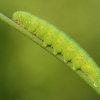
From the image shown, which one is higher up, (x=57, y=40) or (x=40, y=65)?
(x=40, y=65)

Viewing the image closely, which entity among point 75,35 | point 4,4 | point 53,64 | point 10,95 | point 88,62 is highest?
point 75,35

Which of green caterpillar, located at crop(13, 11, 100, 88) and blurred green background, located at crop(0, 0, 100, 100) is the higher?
blurred green background, located at crop(0, 0, 100, 100)

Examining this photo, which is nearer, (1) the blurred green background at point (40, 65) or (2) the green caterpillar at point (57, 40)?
(2) the green caterpillar at point (57, 40)

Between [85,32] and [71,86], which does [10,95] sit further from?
[85,32]

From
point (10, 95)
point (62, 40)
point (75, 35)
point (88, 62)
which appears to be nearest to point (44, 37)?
point (62, 40)

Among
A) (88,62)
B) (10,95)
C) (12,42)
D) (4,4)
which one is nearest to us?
(88,62)

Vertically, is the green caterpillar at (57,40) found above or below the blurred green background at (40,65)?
below

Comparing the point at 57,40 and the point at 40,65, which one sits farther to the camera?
the point at 40,65

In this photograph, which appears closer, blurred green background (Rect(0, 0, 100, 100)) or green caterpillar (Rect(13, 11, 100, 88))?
green caterpillar (Rect(13, 11, 100, 88))
